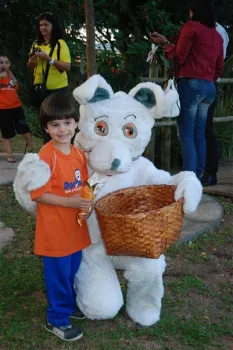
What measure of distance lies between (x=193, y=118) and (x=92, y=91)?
2.07 m

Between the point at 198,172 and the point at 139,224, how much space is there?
2706 millimetres

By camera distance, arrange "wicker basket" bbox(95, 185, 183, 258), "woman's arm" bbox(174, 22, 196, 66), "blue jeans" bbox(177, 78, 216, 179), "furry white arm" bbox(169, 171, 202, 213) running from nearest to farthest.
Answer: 1. "wicker basket" bbox(95, 185, 183, 258)
2. "furry white arm" bbox(169, 171, 202, 213)
3. "woman's arm" bbox(174, 22, 196, 66)
4. "blue jeans" bbox(177, 78, 216, 179)

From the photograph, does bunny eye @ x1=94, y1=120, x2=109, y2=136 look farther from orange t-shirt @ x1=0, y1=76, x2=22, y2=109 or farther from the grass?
orange t-shirt @ x1=0, y1=76, x2=22, y2=109

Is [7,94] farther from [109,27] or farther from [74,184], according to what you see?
[74,184]

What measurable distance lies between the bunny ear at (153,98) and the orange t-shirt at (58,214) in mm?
653

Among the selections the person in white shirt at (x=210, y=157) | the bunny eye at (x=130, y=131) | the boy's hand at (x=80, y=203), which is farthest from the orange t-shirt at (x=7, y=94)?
the boy's hand at (x=80, y=203)

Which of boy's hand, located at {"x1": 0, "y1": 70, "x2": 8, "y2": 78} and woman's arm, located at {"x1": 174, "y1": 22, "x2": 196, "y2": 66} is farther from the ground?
woman's arm, located at {"x1": 174, "y1": 22, "x2": 196, "y2": 66}

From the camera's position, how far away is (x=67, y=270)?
2.54 metres

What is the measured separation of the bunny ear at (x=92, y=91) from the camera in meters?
2.71

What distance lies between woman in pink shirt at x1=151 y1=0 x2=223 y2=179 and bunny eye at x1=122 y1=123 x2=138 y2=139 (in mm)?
1776

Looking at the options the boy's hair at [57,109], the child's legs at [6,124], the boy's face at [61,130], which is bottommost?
the child's legs at [6,124]

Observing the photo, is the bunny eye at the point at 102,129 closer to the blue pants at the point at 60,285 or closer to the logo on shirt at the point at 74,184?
the logo on shirt at the point at 74,184

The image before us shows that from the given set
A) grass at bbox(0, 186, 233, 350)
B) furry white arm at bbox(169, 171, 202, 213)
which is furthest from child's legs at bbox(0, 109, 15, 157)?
furry white arm at bbox(169, 171, 202, 213)

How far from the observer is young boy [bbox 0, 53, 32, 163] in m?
6.02
